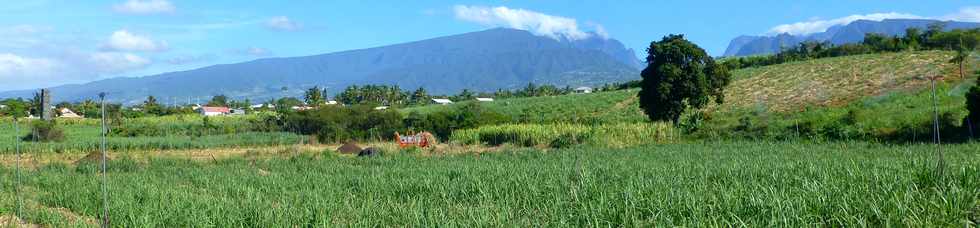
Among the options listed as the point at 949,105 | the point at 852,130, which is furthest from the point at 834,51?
the point at 852,130

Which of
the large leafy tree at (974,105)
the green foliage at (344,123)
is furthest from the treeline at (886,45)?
the green foliage at (344,123)

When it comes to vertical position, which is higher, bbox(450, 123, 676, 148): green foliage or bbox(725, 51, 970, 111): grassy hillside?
bbox(725, 51, 970, 111): grassy hillside

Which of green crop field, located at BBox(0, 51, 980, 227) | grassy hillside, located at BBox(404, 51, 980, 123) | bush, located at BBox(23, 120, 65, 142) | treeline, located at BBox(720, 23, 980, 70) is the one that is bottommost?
green crop field, located at BBox(0, 51, 980, 227)

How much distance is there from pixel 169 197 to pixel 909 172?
28.6ft

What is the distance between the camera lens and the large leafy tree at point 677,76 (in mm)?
28125

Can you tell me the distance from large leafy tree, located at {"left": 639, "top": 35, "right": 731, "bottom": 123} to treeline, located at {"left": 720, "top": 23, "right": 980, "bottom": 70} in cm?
2508

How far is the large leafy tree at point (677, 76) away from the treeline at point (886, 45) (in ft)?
82.3

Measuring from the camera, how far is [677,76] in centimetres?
2809

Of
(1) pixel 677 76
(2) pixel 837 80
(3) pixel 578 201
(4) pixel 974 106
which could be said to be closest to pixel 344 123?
(1) pixel 677 76

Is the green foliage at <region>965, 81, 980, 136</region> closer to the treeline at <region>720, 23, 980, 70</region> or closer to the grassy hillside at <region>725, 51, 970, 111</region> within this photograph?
the grassy hillside at <region>725, 51, 970, 111</region>

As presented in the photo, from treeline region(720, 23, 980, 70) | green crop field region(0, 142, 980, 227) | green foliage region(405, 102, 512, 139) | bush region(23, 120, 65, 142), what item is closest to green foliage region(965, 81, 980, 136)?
green crop field region(0, 142, 980, 227)

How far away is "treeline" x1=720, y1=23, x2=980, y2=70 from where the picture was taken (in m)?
50.6

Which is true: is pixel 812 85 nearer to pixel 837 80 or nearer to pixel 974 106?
pixel 837 80

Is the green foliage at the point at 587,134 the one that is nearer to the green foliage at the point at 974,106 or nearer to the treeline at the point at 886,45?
the green foliage at the point at 974,106
